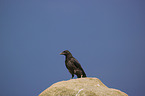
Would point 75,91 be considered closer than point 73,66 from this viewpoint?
Yes

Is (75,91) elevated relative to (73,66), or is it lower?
lower

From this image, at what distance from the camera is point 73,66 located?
7973 mm

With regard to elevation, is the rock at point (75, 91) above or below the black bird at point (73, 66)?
below

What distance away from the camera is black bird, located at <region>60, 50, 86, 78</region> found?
26.2ft

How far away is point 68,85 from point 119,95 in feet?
6.18

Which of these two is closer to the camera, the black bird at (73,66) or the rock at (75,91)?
the rock at (75,91)

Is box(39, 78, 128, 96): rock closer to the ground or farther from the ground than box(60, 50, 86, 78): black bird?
closer to the ground

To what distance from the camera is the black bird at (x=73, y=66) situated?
26.2 feet

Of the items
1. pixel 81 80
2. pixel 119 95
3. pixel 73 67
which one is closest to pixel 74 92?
pixel 81 80

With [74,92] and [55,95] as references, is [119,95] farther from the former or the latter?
[55,95]

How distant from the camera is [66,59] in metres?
8.18

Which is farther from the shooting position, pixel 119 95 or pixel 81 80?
pixel 81 80

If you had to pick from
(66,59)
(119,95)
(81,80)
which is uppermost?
(66,59)

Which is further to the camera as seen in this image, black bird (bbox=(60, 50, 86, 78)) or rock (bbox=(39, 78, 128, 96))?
black bird (bbox=(60, 50, 86, 78))
